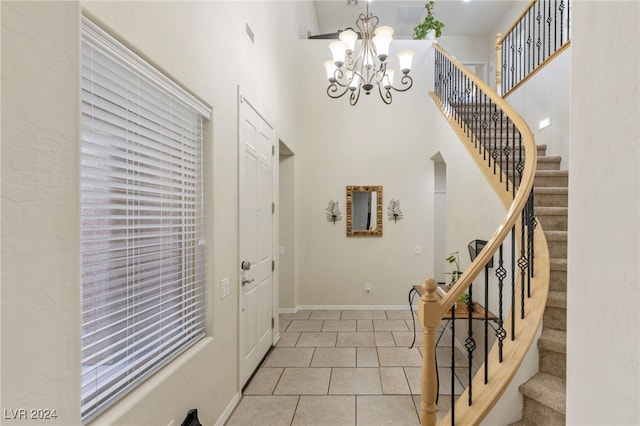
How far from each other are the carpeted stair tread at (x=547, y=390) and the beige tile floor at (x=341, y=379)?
2.35 feet

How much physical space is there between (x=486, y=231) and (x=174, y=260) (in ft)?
8.56

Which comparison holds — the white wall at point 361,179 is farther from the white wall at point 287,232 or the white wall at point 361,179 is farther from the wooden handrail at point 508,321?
the wooden handrail at point 508,321

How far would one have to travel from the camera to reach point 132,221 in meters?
1.39

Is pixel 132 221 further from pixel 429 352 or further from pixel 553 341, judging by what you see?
pixel 553 341

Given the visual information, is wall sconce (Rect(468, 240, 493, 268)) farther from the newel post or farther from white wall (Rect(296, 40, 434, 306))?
white wall (Rect(296, 40, 434, 306))

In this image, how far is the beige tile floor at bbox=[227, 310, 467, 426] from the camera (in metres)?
2.32

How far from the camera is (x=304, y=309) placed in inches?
195

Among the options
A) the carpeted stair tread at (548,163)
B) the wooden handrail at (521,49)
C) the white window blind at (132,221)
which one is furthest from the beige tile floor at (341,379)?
the wooden handrail at (521,49)

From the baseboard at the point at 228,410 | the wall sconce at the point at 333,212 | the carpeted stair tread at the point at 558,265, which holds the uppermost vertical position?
the wall sconce at the point at 333,212

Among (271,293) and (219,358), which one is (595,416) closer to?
(219,358)

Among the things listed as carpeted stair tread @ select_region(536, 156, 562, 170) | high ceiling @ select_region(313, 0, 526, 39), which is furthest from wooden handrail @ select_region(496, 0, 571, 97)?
carpeted stair tread @ select_region(536, 156, 562, 170)

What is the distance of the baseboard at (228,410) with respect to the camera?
2139 mm

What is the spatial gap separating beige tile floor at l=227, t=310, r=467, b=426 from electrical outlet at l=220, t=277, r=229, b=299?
92 centimetres

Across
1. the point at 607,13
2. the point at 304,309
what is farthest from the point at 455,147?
the point at 607,13
